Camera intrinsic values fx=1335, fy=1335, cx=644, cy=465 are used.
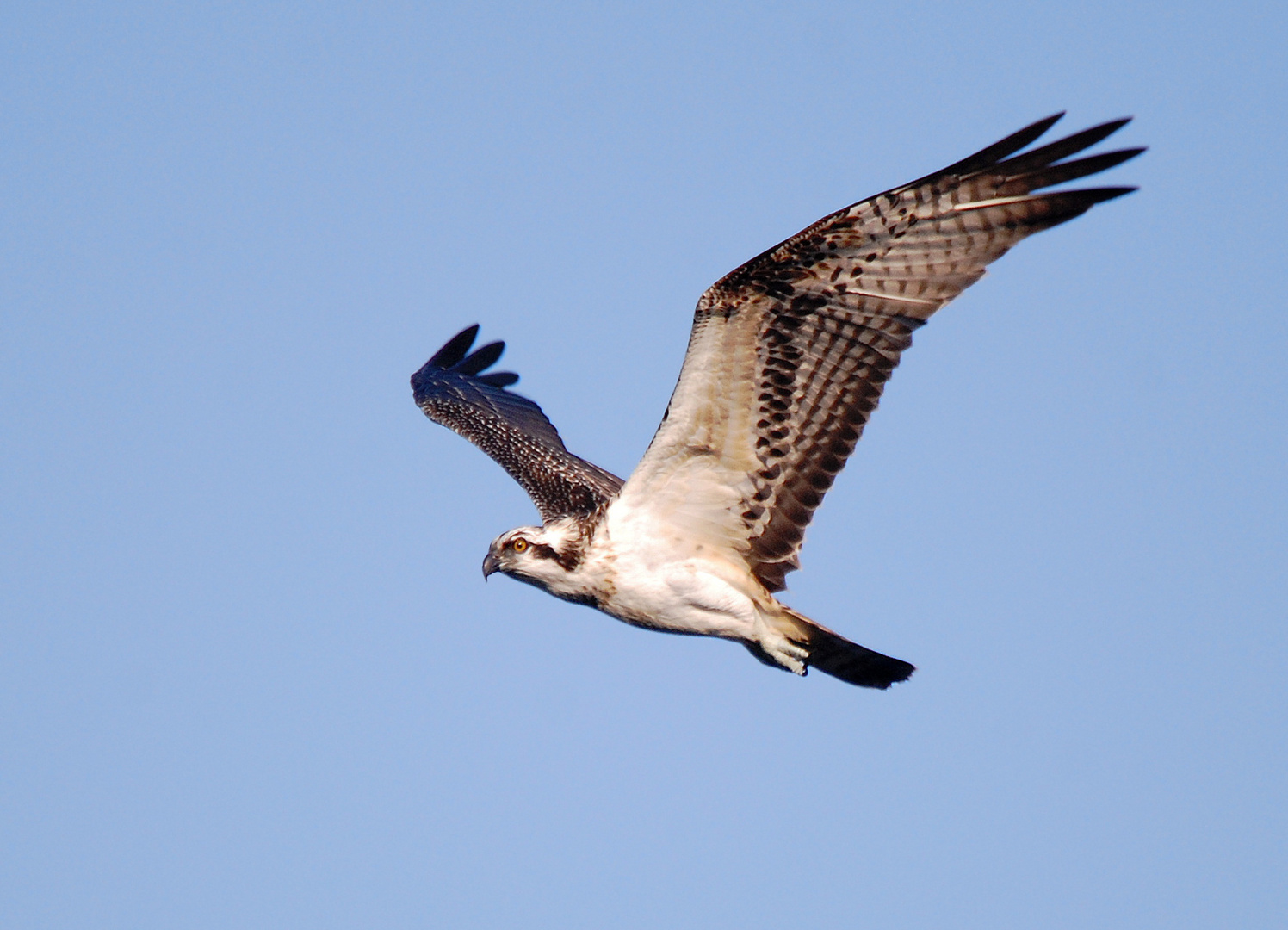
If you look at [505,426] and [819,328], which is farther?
[505,426]

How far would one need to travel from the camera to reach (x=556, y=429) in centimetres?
1220

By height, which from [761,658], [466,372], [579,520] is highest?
[466,372]

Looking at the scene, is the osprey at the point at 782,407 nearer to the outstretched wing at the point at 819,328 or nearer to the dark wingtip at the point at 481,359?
the outstretched wing at the point at 819,328

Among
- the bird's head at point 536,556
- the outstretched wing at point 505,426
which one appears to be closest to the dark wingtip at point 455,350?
the outstretched wing at point 505,426

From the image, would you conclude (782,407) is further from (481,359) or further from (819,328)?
(481,359)

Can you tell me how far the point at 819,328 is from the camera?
714 centimetres

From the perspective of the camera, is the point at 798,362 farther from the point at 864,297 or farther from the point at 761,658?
the point at 761,658

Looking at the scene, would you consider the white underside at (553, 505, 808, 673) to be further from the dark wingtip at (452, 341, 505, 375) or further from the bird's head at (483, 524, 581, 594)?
the dark wingtip at (452, 341, 505, 375)

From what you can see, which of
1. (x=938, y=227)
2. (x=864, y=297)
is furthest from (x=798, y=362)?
(x=938, y=227)

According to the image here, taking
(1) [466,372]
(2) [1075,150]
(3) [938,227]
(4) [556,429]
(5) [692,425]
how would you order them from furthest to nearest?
(1) [466,372] → (4) [556,429] → (5) [692,425] → (3) [938,227] → (2) [1075,150]

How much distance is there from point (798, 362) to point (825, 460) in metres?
0.65

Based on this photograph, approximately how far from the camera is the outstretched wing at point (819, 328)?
264 inches

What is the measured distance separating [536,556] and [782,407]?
1746 millimetres

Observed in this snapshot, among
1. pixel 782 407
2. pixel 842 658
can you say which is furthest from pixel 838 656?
pixel 782 407
